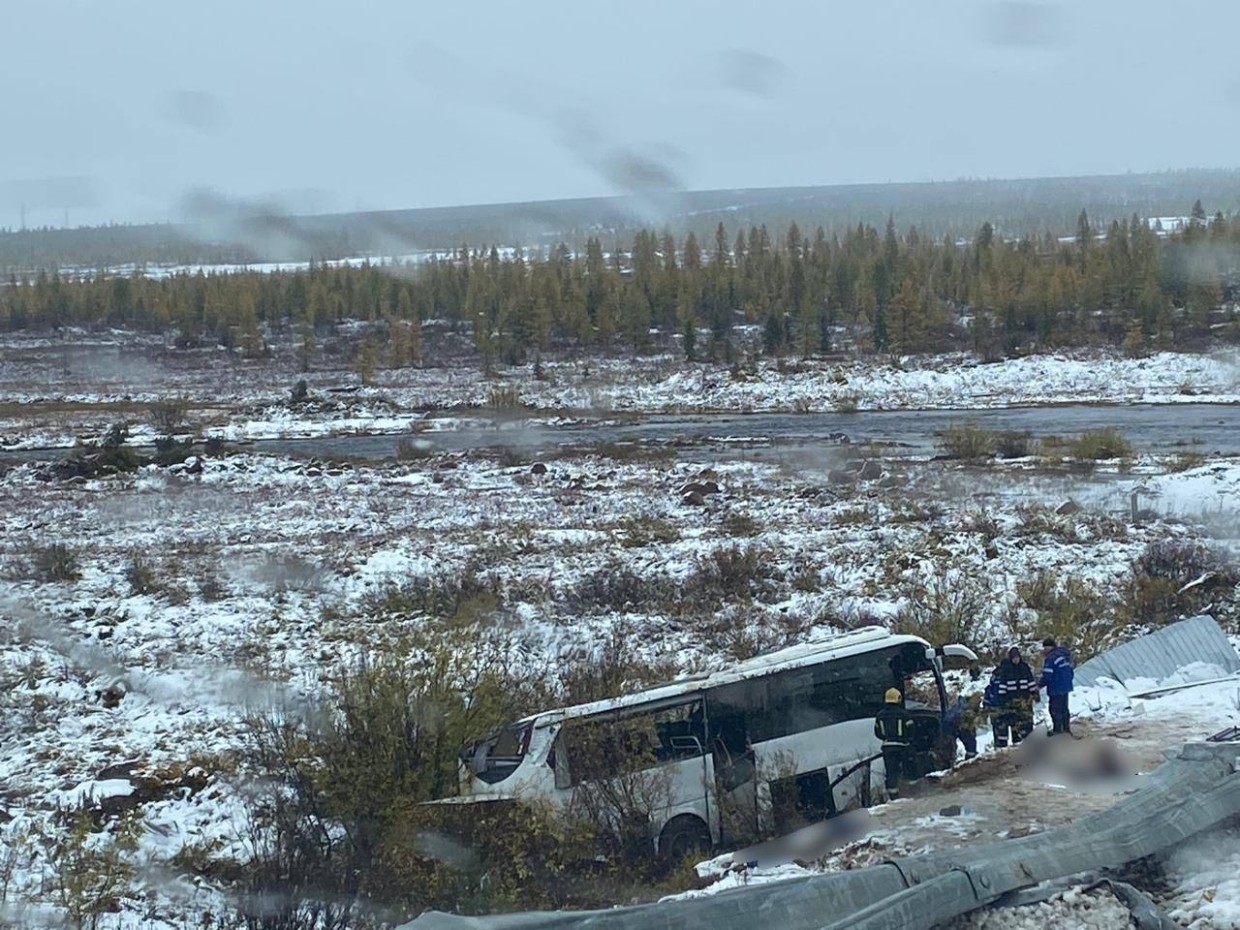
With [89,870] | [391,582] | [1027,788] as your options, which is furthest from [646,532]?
[89,870]

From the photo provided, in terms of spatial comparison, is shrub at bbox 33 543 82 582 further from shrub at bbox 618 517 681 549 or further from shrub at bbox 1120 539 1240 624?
shrub at bbox 1120 539 1240 624

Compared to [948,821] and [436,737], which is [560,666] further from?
[948,821]

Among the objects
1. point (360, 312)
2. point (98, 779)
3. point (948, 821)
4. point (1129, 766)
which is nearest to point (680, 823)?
point (948, 821)

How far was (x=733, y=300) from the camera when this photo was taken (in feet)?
251

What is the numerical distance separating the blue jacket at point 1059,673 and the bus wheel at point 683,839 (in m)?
3.16

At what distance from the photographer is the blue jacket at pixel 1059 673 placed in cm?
1043

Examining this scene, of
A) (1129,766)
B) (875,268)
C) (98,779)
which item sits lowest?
(98,779)

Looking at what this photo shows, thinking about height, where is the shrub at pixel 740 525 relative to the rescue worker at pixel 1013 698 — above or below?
below

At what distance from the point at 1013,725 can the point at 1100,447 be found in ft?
64.7

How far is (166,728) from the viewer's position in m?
12.9

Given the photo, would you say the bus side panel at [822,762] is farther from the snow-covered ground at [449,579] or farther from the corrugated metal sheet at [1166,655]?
the corrugated metal sheet at [1166,655]

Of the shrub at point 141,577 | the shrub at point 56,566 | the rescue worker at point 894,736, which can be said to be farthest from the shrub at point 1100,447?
the shrub at point 56,566

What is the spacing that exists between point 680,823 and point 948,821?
1973mm

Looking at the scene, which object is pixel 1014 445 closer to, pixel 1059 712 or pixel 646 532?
pixel 646 532
